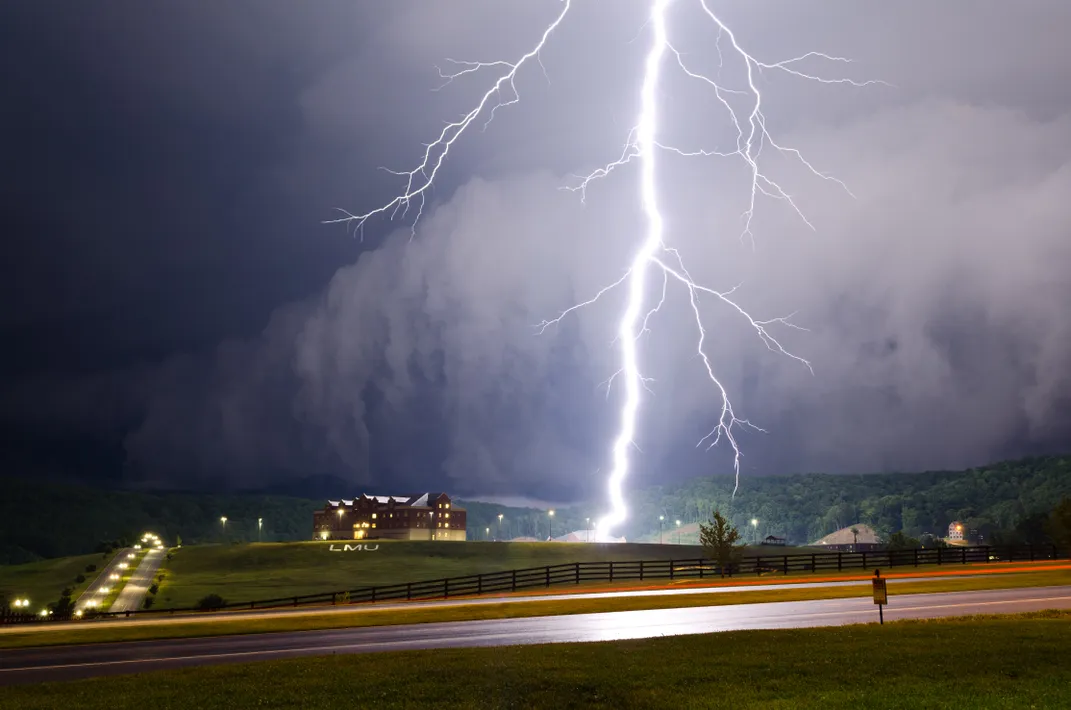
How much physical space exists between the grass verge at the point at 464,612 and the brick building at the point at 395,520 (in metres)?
124

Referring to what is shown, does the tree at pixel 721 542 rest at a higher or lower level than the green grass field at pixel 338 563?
higher

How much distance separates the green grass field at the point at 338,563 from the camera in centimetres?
7931

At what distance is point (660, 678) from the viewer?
11.5m

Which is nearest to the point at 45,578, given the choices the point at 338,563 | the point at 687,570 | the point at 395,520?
the point at 338,563

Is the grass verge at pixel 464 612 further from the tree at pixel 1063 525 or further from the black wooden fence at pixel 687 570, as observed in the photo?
the tree at pixel 1063 525

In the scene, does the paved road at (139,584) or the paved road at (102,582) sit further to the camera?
the paved road at (102,582)

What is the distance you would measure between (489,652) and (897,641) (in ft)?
22.4

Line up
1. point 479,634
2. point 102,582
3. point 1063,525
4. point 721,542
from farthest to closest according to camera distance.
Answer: point 102,582, point 1063,525, point 721,542, point 479,634

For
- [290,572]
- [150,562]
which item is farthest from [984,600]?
[150,562]

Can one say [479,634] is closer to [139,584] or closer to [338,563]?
[139,584]

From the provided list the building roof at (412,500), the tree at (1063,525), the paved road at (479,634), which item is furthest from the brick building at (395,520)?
the paved road at (479,634)

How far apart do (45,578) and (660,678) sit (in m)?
107

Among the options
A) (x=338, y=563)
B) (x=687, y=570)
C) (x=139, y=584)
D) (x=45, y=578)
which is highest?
(x=687, y=570)

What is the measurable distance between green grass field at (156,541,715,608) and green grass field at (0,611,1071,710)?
5785 centimetres
